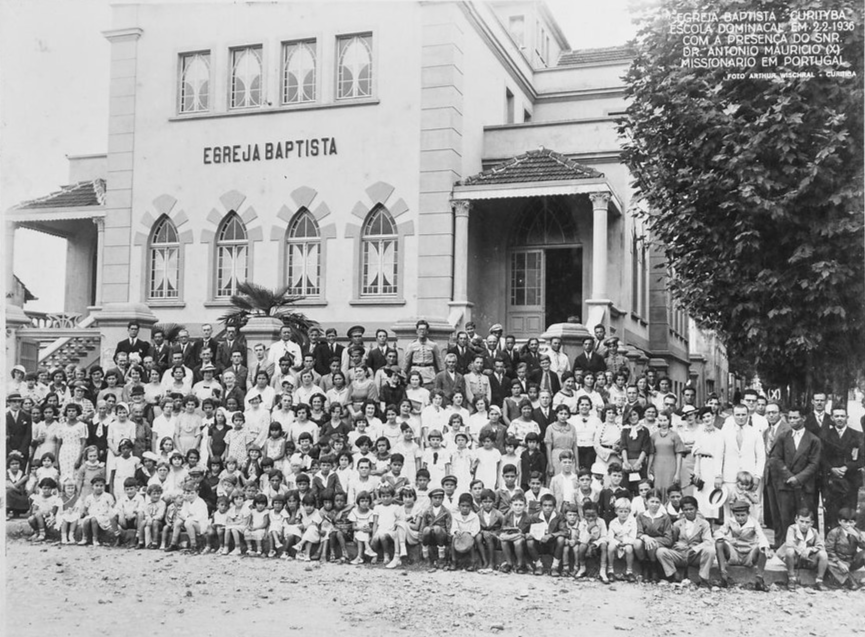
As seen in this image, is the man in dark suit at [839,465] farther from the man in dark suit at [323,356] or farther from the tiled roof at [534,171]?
the tiled roof at [534,171]

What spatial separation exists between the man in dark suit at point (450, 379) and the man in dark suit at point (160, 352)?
4.06 meters

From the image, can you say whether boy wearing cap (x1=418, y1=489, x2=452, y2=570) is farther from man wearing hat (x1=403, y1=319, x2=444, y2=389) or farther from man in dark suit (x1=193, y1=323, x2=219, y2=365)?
man in dark suit (x1=193, y1=323, x2=219, y2=365)

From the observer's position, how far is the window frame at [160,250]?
1916 cm

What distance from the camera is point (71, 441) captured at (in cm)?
1181

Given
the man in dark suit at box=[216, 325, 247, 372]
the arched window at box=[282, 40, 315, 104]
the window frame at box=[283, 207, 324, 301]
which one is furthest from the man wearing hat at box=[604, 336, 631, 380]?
the arched window at box=[282, 40, 315, 104]

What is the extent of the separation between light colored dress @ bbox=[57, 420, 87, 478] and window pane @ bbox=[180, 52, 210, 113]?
919cm

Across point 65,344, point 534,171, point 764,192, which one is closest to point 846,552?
point 764,192

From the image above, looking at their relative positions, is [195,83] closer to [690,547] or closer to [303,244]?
[303,244]

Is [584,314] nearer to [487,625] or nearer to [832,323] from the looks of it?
[832,323]

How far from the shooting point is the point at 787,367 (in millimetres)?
10656

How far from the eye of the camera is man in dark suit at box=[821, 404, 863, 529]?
9.59 meters

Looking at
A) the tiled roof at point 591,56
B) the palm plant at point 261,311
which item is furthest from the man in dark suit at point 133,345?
the tiled roof at point 591,56

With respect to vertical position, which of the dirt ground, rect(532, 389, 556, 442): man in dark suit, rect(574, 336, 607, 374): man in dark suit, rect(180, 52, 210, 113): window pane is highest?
rect(180, 52, 210, 113): window pane

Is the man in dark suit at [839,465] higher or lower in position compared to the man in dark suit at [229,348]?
lower
